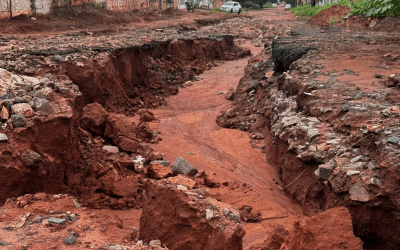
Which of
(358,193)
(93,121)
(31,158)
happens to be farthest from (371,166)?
(93,121)

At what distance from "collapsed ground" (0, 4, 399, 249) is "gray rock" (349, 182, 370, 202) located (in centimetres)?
2

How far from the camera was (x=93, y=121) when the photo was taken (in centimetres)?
744

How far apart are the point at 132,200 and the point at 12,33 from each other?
36.6 ft

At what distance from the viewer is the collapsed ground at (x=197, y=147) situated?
3.63 m

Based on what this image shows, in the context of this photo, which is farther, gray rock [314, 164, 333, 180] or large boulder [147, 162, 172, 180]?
large boulder [147, 162, 172, 180]

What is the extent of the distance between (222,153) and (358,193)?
12.4ft

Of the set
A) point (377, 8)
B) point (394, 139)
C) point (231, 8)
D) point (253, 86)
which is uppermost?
point (231, 8)

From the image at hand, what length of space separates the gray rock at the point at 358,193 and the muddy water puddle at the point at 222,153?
1.08m

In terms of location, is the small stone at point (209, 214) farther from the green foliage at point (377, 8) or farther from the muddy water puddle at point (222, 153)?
the green foliage at point (377, 8)

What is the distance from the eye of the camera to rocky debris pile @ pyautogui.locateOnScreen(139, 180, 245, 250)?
3.35m

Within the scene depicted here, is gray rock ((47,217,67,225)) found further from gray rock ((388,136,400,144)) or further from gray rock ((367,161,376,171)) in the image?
gray rock ((388,136,400,144))

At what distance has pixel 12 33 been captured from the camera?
13.6 m

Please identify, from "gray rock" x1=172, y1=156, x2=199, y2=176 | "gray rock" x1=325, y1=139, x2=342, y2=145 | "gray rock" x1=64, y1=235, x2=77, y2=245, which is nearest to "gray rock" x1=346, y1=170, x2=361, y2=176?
"gray rock" x1=325, y1=139, x2=342, y2=145

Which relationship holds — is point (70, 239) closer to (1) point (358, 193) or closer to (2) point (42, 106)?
(2) point (42, 106)
